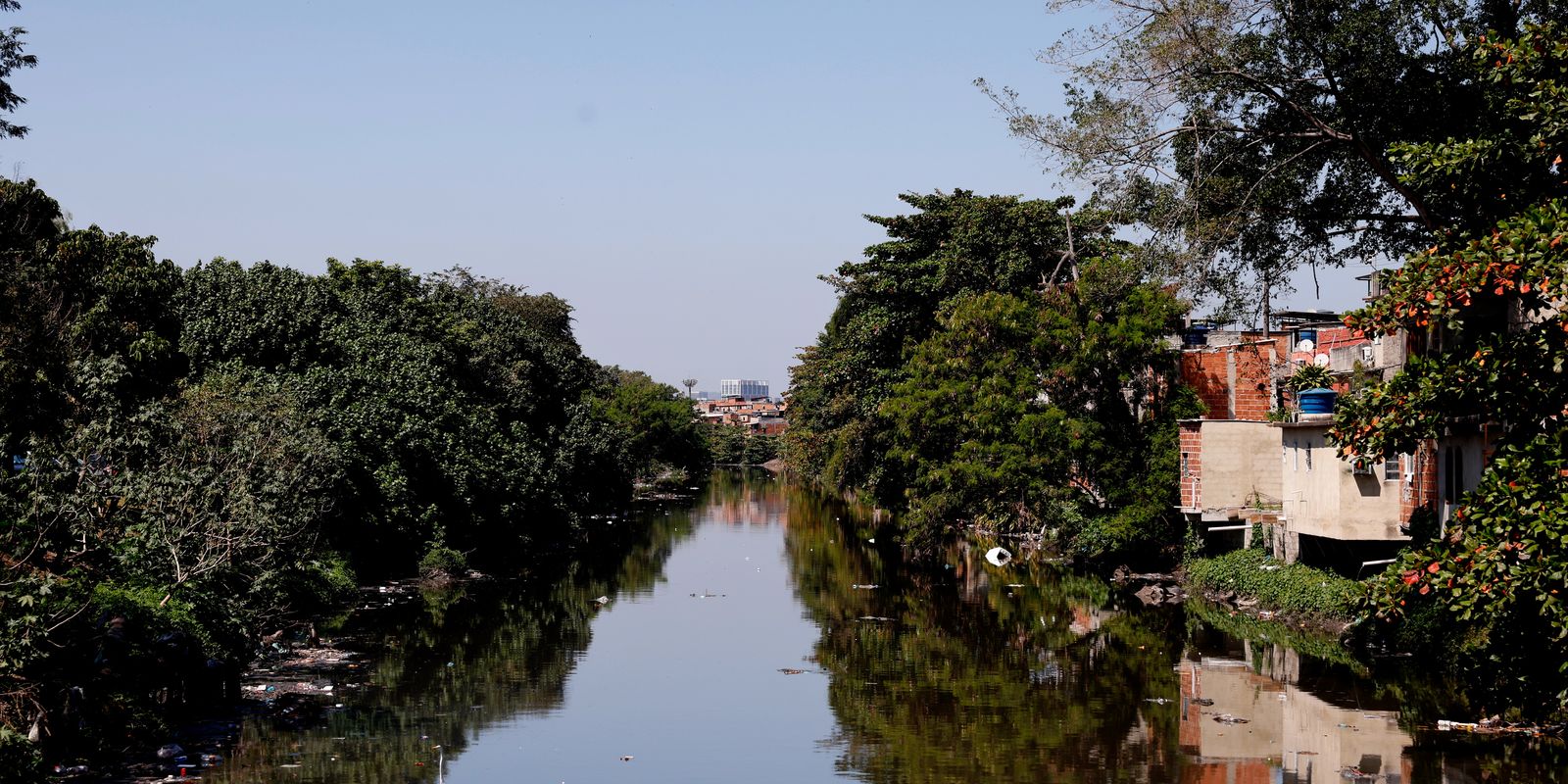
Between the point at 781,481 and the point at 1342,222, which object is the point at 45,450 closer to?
the point at 1342,222

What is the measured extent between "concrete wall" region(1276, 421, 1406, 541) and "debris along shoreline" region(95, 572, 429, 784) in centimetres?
1761

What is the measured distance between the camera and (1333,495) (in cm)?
2730

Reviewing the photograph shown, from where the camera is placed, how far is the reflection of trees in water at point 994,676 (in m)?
18.2

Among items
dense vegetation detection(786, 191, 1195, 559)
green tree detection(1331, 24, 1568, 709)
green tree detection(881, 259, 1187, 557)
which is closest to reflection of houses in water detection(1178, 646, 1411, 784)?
green tree detection(1331, 24, 1568, 709)

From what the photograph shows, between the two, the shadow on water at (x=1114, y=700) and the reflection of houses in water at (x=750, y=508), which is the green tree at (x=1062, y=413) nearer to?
the shadow on water at (x=1114, y=700)

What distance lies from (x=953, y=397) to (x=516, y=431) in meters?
14.6

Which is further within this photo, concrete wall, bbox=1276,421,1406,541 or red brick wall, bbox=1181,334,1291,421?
red brick wall, bbox=1181,334,1291,421

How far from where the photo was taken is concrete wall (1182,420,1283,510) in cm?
3300

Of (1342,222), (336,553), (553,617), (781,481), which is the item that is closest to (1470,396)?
(1342,222)

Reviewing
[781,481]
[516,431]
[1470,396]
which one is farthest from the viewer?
[781,481]

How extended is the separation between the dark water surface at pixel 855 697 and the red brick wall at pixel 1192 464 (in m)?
3.10

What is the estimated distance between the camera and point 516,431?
46.7m

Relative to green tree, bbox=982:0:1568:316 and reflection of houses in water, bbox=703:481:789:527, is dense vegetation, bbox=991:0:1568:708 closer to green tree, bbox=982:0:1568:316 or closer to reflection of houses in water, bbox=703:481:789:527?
green tree, bbox=982:0:1568:316

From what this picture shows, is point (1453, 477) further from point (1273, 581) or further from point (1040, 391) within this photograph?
point (1040, 391)
